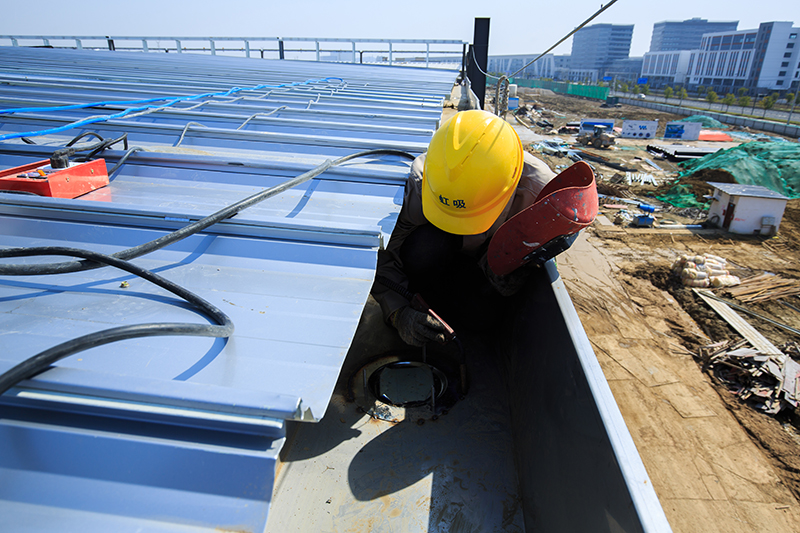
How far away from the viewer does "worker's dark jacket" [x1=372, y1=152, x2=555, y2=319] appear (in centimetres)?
296

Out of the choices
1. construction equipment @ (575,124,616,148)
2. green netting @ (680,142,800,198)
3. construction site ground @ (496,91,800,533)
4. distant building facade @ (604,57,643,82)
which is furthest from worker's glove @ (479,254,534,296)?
distant building facade @ (604,57,643,82)

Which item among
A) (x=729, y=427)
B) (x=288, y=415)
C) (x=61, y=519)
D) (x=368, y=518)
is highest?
(x=288, y=415)

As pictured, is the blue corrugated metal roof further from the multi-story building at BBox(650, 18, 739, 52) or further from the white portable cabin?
the multi-story building at BBox(650, 18, 739, 52)

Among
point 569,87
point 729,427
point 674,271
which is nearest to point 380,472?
point 729,427

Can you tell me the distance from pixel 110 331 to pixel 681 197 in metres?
17.4

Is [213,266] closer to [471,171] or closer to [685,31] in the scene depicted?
[471,171]

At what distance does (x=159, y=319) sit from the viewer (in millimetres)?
1321

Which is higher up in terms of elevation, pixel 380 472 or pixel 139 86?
pixel 139 86

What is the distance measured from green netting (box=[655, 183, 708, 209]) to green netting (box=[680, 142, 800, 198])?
2.12m

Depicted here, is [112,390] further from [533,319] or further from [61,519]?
[533,319]

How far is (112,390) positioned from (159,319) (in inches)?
15.2

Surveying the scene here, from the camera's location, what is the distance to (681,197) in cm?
1453

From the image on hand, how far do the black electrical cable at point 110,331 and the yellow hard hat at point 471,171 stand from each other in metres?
1.63

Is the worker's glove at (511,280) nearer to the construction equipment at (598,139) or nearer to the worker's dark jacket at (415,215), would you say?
the worker's dark jacket at (415,215)
